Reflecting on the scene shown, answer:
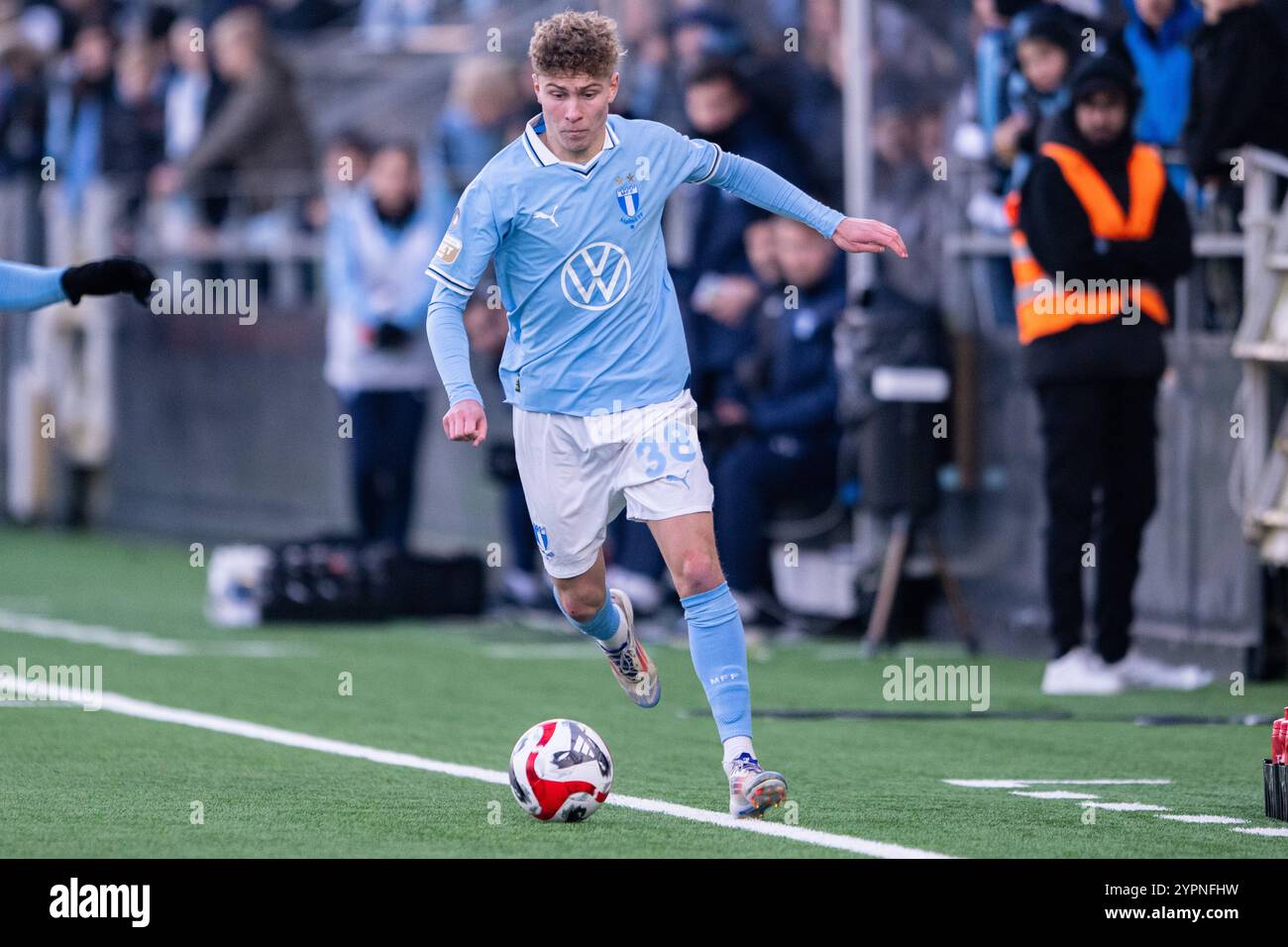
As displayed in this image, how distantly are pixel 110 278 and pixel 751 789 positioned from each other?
2.99 metres

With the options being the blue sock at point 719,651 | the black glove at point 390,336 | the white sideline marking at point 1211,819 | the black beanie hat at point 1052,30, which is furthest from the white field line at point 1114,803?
the black glove at point 390,336

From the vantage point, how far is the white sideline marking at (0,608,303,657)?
12797 mm

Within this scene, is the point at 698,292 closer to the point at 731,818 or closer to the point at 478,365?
the point at 478,365

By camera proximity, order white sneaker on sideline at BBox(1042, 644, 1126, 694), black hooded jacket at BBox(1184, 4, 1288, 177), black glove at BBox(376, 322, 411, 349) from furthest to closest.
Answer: black glove at BBox(376, 322, 411, 349)
white sneaker on sideline at BBox(1042, 644, 1126, 694)
black hooded jacket at BBox(1184, 4, 1288, 177)

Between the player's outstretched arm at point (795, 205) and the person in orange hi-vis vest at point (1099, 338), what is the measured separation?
3452mm

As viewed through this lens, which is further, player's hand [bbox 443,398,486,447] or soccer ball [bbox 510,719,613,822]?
soccer ball [bbox 510,719,613,822]

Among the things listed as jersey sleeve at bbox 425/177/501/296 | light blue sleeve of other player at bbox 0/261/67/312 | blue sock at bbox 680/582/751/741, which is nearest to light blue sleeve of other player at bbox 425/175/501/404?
jersey sleeve at bbox 425/177/501/296

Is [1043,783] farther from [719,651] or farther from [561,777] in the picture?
[561,777]

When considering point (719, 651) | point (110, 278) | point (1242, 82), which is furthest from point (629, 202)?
point (1242, 82)

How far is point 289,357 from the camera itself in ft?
62.7

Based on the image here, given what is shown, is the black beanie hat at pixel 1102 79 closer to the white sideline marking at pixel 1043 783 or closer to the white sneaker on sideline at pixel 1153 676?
the white sneaker on sideline at pixel 1153 676

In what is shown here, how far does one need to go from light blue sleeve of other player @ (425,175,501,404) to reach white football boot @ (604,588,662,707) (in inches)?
49.8

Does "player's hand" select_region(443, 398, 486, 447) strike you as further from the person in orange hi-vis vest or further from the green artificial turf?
the person in orange hi-vis vest
